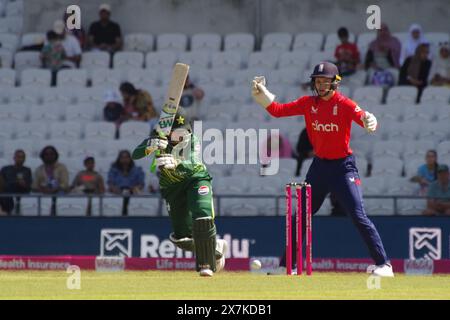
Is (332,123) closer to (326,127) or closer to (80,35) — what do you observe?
(326,127)

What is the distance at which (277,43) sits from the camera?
63.7 ft

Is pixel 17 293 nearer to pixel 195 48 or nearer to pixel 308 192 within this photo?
pixel 308 192

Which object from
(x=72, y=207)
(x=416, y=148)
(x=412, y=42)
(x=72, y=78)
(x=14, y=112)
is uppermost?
(x=412, y=42)

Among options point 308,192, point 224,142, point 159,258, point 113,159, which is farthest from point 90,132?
point 308,192

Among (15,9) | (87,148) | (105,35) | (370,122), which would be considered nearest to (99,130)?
(87,148)

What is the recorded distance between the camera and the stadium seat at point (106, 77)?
1884 cm

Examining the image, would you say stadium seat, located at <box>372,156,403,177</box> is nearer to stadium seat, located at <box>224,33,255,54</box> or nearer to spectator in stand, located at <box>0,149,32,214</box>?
stadium seat, located at <box>224,33,255,54</box>

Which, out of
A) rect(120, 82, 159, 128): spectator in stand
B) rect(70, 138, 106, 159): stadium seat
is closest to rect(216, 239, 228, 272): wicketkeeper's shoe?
rect(70, 138, 106, 159): stadium seat

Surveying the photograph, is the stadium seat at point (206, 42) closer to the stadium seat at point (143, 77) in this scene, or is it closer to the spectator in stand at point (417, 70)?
the stadium seat at point (143, 77)

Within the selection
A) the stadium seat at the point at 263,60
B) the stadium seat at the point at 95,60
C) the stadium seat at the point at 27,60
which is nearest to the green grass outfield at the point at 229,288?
the stadium seat at the point at 263,60

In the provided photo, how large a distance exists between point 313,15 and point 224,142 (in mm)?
3757

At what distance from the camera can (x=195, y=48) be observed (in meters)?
19.5

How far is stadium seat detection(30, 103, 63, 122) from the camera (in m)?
18.4

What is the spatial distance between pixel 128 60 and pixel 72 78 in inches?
32.6
